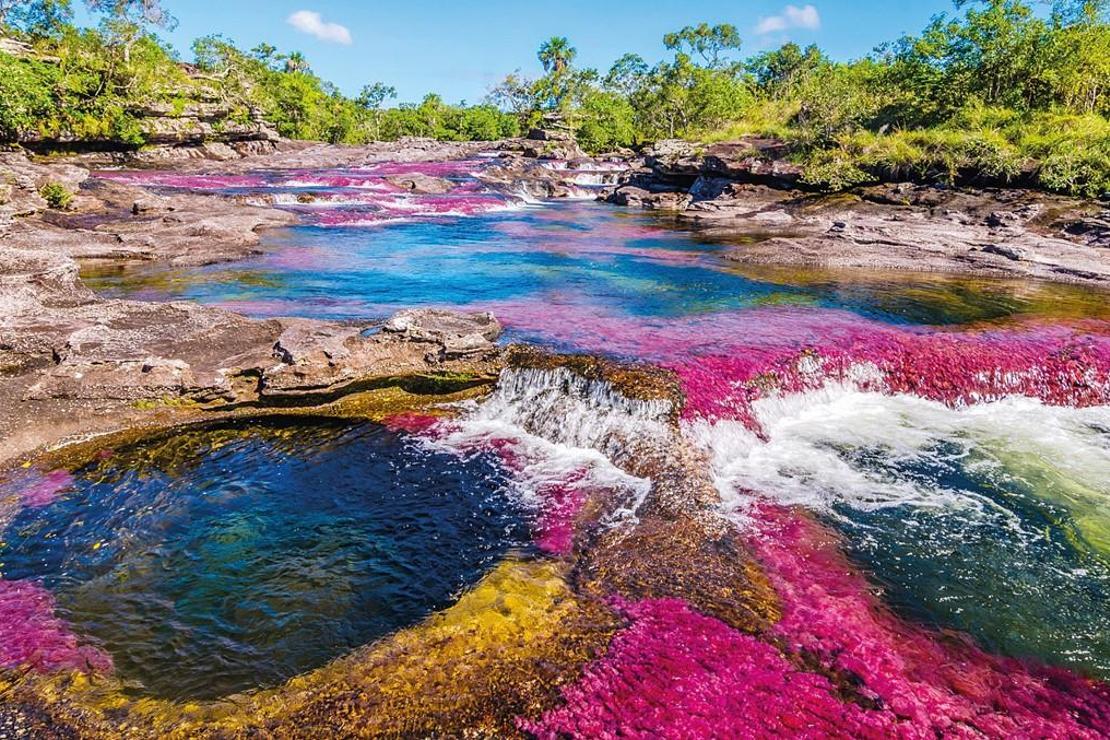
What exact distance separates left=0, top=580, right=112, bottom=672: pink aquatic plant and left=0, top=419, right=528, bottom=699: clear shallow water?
13cm

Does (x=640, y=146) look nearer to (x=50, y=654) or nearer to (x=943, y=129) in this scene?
(x=943, y=129)

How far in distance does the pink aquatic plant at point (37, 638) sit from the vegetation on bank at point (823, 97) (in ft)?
116

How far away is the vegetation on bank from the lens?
2938 centimetres

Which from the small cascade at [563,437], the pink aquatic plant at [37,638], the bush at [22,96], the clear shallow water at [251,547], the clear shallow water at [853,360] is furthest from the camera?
the bush at [22,96]

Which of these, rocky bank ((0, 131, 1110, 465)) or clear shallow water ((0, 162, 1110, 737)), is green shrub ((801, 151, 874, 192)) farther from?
clear shallow water ((0, 162, 1110, 737))

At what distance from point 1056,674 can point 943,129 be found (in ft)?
115

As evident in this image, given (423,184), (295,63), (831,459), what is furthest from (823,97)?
(295,63)

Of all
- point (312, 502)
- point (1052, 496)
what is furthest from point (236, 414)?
point (1052, 496)

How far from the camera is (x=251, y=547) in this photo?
7293 mm

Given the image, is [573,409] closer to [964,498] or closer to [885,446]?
[885,446]

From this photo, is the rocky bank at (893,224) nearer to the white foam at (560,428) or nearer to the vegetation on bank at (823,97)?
the vegetation on bank at (823,97)

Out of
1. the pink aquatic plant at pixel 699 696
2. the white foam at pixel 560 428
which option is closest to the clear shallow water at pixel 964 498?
the white foam at pixel 560 428

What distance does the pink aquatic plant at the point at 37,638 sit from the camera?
5199mm

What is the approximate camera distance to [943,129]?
32375mm
